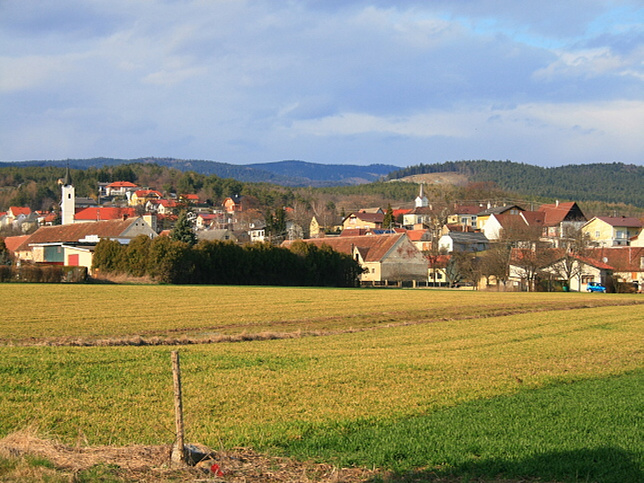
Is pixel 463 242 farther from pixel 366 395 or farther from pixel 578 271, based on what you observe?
pixel 366 395

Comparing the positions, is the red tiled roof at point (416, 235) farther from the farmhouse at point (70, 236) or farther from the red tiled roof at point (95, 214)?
the red tiled roof at point (95, 214)

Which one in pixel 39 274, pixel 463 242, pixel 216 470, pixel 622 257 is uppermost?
pixel 463 242

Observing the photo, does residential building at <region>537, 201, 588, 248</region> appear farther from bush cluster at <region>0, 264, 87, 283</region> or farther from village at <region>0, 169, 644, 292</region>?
bush cluster at <region>0, 264, 87, 283</region>

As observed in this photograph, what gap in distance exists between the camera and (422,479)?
25.4 ft

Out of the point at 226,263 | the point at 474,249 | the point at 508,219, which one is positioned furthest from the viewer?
the point at 508,219

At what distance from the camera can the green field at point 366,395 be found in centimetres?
888

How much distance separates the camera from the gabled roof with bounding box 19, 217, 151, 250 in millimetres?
99681

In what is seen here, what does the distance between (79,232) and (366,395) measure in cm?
9622

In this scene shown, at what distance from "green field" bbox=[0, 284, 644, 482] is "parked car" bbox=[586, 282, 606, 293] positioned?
188 feet

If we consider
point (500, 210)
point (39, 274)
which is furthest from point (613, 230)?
point (39, 274)

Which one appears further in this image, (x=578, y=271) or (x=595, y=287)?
(x=578, y=271)

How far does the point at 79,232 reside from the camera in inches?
3976

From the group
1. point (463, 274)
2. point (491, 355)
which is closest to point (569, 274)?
point (463, 274)

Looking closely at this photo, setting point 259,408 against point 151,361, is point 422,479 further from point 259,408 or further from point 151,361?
point 151,361
